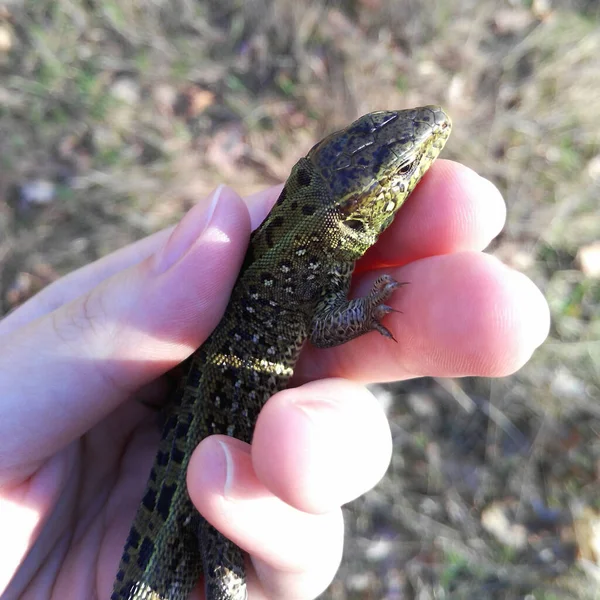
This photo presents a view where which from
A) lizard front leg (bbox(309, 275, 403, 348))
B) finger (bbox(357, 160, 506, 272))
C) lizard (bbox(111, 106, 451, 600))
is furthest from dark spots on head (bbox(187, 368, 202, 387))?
finger (bbox(357, 160, 506, 272))

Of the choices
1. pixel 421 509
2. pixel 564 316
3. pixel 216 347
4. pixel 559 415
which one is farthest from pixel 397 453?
pixel 216 347

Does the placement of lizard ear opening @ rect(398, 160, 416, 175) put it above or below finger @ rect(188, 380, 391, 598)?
above

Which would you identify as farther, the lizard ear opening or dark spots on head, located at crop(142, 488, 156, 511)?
dark spots on head, located at crop(142, 488, 156, 511)

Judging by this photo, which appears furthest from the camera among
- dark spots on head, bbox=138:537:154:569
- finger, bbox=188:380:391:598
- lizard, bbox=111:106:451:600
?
dark spots on head, bbox=138:537:154:569

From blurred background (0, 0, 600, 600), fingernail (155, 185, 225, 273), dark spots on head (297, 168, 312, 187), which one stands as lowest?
blurred background (0, 0, 600, 600)

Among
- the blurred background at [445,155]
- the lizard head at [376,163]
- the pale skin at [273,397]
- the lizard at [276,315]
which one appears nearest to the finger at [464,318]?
the pale skin at [273,397]

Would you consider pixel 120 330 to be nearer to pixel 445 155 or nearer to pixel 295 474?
pixel 295 474

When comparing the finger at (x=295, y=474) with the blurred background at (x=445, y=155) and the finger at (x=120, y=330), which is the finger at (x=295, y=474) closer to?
the finger at (x=120, y=330)

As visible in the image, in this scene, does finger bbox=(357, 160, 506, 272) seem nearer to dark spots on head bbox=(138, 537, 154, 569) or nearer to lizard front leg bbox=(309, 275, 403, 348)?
lizard front leg bbox=(309, 275, 403, 348)

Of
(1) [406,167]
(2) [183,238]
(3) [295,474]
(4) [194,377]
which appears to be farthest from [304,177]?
(3) [295,474]
